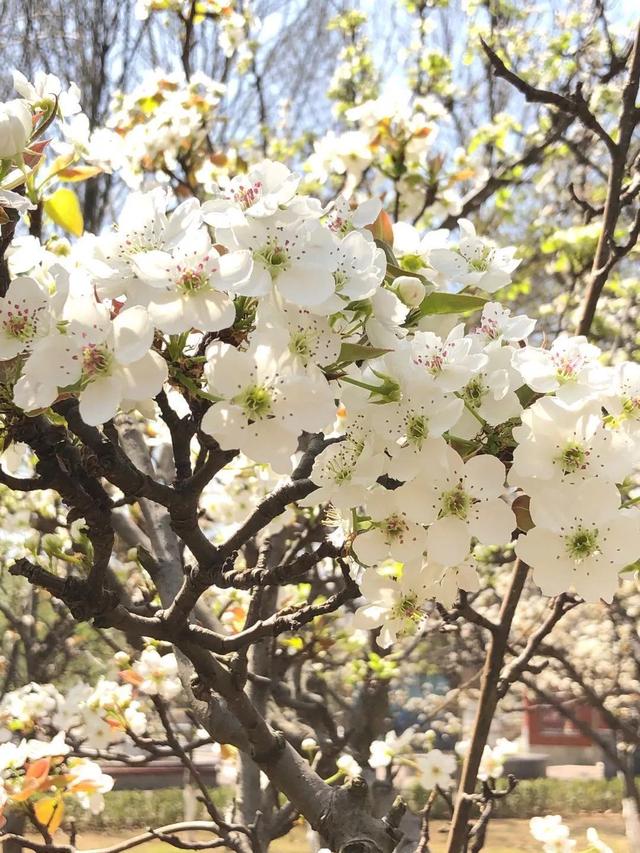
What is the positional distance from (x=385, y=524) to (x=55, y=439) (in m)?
0.33

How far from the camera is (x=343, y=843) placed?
1.24 meters

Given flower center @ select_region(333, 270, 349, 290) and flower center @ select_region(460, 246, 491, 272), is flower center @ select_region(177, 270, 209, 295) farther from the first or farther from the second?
flower center @ select_region(460, 246, 491, 272)

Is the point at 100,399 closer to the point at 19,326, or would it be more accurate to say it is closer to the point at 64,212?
the point at 19,326

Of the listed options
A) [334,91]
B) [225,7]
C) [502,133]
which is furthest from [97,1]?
[502,133]

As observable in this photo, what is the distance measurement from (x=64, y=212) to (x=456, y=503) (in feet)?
2.73

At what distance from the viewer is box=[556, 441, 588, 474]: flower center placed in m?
0.67

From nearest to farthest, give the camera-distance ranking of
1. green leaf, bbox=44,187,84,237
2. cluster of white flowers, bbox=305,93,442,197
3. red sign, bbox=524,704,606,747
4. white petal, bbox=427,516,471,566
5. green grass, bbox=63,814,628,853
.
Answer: white petal, bbox=427,516,471,566 < green leaf, bbox=44,187,84,237 < cluster of white flowers, bbox=305,93,442,197 < green grass, bbox=63,814,628,853 < red sign, bbox=524,704,606,747

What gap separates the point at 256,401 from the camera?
26.5 inches

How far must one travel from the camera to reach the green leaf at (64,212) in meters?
1.23

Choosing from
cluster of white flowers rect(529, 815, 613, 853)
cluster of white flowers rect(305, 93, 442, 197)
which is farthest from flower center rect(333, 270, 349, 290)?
cluster of white flowers rect(529, 815, 613, 853)

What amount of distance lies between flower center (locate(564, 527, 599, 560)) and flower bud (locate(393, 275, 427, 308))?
26cm

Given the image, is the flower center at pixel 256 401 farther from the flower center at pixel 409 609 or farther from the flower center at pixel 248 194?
the flower center at pixel 409 609

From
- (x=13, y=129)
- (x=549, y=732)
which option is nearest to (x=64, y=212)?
(x=13, y=129)

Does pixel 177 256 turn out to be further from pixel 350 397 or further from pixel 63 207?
pixel 63 207
